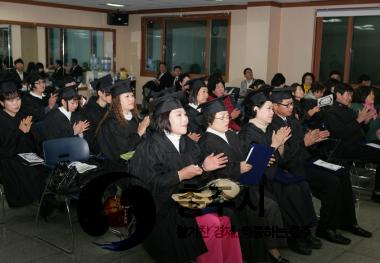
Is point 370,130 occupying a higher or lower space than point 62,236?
higher

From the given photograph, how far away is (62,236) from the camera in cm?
413

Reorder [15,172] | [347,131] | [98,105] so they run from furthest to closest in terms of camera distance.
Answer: [98,105]
[347,131]
[15,172]

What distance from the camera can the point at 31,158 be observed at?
4.32 meters

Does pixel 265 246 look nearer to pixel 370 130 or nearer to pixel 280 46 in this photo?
pixel 370 130

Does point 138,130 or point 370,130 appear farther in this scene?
point 370,130

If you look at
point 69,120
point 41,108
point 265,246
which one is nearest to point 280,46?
point 41,108

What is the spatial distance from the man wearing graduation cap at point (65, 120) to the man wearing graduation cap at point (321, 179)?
2127 millimetres

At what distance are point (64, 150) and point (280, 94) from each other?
2.15m

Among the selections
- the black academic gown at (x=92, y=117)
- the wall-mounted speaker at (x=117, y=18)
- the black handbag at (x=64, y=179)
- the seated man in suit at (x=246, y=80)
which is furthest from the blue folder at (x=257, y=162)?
the wall-mounted speaker at (x=117, y=18)

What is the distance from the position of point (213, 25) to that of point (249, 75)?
94.3 inches

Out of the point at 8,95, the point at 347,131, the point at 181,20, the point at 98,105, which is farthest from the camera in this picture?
the point at 181,20

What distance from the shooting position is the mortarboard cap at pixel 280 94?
426 cm

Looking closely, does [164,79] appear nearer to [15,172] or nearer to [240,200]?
[15,172]

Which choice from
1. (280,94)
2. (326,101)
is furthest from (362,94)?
(280,94)
